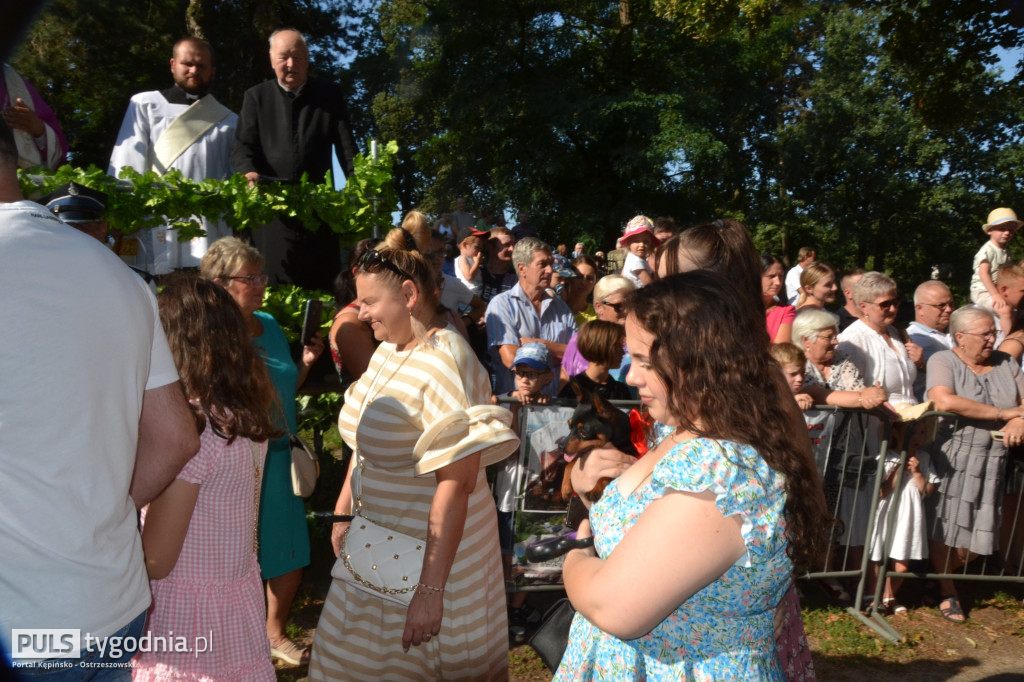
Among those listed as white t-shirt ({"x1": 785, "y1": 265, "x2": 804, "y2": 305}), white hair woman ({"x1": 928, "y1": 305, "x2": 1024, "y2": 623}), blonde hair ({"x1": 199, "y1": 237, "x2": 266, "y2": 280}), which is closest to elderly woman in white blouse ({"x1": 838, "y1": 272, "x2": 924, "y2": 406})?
white hair woman ({"x1": 928, "y1": 305, "x2": 1024, "y2": 623})

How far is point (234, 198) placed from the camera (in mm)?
4691

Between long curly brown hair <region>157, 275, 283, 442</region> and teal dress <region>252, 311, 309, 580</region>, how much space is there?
135cm

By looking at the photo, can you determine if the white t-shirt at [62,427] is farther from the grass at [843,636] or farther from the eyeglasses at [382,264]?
the grass at [843,636]

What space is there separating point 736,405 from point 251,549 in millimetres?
1706

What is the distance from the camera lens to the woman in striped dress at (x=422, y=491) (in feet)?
8.86

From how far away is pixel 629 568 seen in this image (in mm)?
1790

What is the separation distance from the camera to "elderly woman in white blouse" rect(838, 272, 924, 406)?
574 cm

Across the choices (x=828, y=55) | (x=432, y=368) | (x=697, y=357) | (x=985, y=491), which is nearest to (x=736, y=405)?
(x=697, y=357)

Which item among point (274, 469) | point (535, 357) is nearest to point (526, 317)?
point (535, 357)

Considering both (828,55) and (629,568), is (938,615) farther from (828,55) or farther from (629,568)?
(828,55)

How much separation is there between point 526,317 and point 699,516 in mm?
4316

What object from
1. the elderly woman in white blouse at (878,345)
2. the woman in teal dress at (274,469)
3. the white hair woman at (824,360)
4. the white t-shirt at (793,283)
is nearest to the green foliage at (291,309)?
the woman in teal dress at (274,469)

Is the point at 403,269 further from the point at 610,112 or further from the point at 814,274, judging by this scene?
the point at 610,112

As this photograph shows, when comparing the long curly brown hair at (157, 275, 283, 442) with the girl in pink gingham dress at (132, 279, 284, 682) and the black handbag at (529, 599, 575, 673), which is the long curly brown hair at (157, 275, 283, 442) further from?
the black handbag at (529, 599, 575, 673)
